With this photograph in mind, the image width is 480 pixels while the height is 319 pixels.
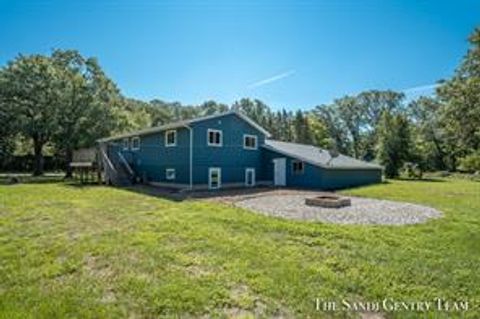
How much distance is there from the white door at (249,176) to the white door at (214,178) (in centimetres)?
237

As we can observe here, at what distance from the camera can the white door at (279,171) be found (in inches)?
886

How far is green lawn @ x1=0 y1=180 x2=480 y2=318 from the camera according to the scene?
4.27 m

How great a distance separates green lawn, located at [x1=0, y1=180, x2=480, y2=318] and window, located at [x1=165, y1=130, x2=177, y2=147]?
424 inches

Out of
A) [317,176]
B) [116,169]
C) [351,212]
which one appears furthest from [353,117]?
[351,212]

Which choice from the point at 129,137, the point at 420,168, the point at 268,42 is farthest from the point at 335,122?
the point at 268,42

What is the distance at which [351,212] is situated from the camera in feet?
36.2

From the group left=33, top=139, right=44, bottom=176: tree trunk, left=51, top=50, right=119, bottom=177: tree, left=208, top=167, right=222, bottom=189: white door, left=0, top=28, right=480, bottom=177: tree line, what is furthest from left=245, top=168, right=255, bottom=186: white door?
left=33, top=139, right=44, bottom=176: tree trunk

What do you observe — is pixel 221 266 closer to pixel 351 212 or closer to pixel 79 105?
pixel 351 212

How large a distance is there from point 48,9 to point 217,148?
10.6 m

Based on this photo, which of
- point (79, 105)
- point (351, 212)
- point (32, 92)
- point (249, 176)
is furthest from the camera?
point (79, 105)

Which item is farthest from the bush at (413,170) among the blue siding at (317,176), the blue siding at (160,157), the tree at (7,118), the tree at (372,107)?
the tree at (7,118)

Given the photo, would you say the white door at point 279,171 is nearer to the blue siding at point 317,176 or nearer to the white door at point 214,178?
the blue siding at point 317,176

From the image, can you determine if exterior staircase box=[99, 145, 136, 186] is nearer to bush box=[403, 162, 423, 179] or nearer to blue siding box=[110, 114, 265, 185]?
blue siding box=[110, 114, 265, 185]

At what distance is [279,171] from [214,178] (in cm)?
498
